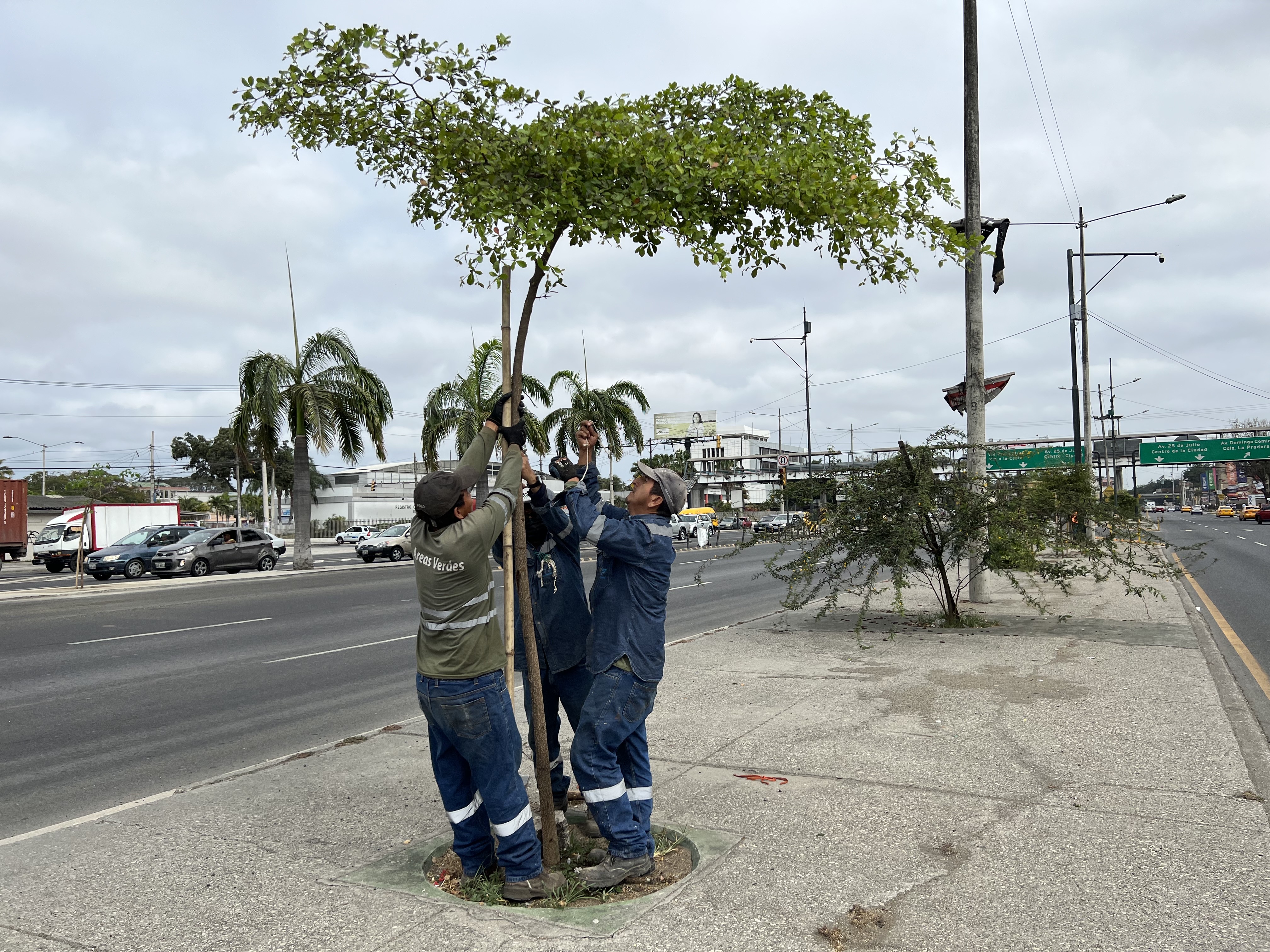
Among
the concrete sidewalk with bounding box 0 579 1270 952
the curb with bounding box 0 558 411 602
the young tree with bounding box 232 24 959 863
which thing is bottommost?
the curb with bounding box 0 558 411 602

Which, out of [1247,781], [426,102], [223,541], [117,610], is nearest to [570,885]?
[426,102]

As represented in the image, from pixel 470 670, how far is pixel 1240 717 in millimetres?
6164

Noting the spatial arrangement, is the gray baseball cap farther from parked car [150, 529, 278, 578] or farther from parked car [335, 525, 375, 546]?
parked car [335, 525, 375, 546]

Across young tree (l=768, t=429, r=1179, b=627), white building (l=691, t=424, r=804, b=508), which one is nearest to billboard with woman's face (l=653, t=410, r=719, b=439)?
white building (l=691, t=424, r=804, b=508)

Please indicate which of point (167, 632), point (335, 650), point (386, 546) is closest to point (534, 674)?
point (335, 650)

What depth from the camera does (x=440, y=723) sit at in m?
3.78

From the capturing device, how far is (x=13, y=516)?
3672 centimetres

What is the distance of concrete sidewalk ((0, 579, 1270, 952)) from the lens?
3.48 metres

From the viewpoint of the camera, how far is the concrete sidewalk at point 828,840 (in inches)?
→ 137

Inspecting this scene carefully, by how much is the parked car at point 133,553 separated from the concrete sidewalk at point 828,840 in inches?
941

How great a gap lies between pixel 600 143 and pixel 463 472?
5.11 ft

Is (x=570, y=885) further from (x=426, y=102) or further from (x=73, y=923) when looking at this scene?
(x=426, y=102)

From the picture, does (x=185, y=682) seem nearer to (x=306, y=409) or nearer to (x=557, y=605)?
(x=557, y=605)

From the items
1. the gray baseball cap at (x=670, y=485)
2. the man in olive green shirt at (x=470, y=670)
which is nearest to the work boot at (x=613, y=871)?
the man in olive green shirt at (x=470, y=670)
